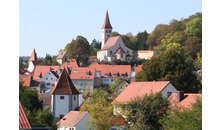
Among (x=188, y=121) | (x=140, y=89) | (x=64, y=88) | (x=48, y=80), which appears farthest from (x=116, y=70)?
(x=188, y=121)

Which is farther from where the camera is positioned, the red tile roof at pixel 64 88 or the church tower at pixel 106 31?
the church tower at pixel 106 31

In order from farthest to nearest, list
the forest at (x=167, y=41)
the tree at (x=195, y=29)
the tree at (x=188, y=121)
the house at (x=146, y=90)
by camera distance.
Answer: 1. the tree at (x=195, y=29)
2. the forest at (x=167, y=41)
3. the house at (x=146, y=90)
4. the tree at (x=188, y=121)

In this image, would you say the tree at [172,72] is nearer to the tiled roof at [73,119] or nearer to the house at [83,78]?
the tiled roof at [73,119]

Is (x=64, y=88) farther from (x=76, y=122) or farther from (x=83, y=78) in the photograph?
(x=83, y=78)

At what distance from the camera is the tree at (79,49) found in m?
114

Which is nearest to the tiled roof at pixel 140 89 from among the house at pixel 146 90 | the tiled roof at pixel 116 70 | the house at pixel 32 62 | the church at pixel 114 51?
the house at pixel 146 90

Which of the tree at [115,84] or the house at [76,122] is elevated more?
the tree at [115,84]

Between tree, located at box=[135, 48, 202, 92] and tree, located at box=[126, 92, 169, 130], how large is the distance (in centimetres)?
1787

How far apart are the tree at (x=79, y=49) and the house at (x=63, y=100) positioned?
6008cm

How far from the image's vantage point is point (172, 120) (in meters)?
23.3

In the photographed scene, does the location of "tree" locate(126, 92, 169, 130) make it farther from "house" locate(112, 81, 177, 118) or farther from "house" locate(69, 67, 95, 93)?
"house" locate(69, 67, 95, 93)

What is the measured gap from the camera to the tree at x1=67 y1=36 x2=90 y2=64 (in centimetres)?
11388

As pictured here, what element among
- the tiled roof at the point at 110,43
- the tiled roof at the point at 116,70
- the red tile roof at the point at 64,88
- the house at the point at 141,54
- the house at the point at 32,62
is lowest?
the red tile roof at the point at 64,88

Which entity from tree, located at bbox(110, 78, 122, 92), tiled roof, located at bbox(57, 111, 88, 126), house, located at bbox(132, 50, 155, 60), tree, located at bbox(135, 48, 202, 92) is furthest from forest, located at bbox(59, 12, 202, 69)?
tiled roof, located at bbox(57, 111, 88, 126)
